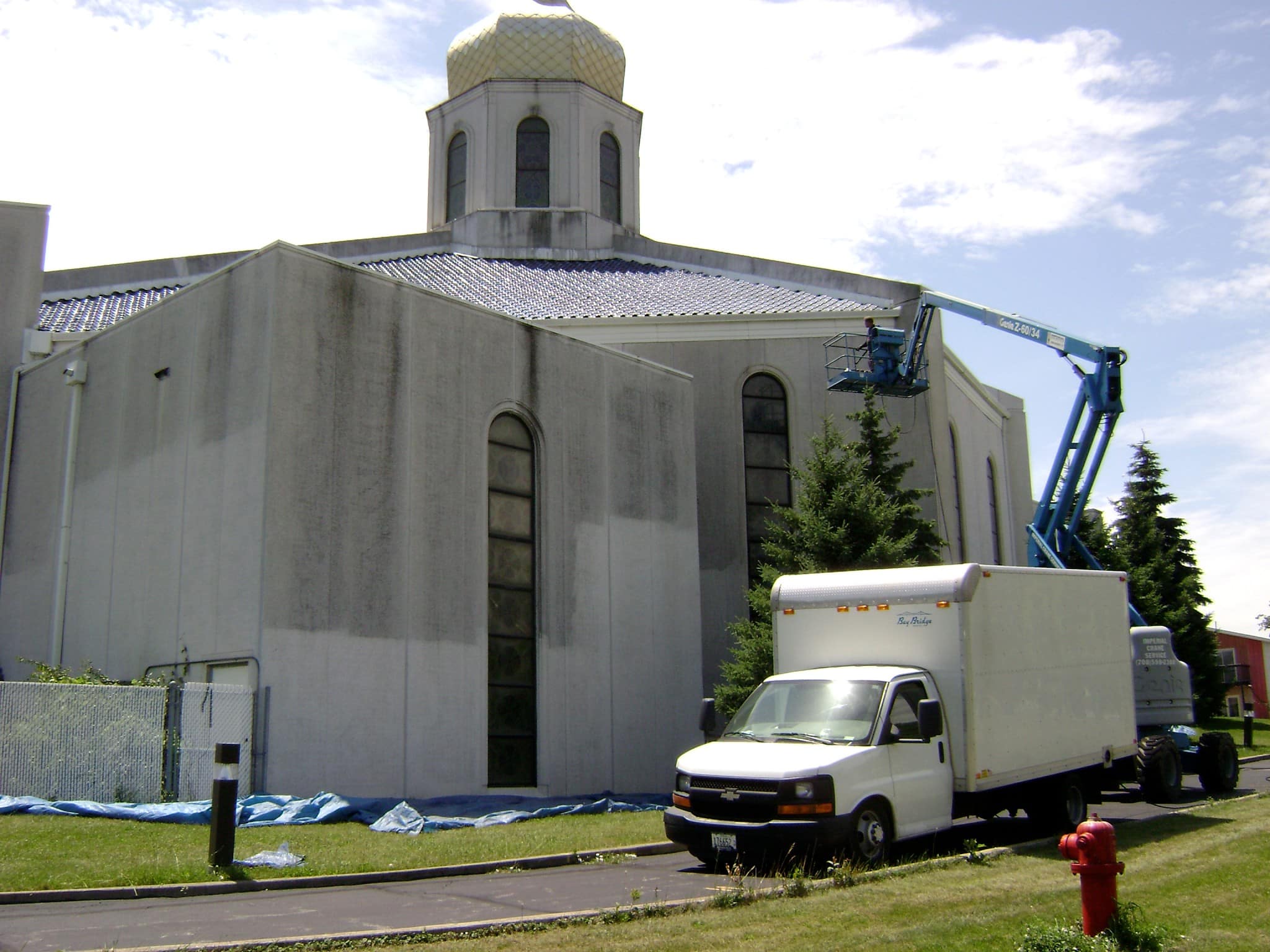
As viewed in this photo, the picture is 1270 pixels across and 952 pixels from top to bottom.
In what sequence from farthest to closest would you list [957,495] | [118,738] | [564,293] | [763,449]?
[957,495] → [564,293] → [763,449] → [118,738]

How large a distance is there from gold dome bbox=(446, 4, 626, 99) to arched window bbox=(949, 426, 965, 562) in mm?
14659

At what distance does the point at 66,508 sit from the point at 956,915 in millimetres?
18177

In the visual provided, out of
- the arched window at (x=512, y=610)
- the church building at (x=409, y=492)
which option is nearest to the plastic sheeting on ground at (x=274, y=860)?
the church building at (x=409, y=492)

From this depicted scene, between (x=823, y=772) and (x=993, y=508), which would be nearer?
(x=823, y=772)

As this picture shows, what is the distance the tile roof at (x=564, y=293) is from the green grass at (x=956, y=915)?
18176 millimetres

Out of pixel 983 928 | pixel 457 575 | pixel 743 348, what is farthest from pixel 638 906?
pixel 743 348

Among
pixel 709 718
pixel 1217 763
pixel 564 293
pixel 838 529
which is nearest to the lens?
pixel 709 718

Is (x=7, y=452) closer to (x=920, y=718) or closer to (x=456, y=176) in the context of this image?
(x=456, y=176)

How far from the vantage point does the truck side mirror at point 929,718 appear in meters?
12.2

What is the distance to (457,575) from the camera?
65.1ft

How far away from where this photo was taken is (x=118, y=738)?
16.1 meters

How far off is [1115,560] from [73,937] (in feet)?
109

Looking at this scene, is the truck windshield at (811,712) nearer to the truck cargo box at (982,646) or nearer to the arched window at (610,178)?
the truck cargo box at (982,646)

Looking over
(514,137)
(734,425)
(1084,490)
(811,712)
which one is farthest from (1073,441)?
(514,137)
